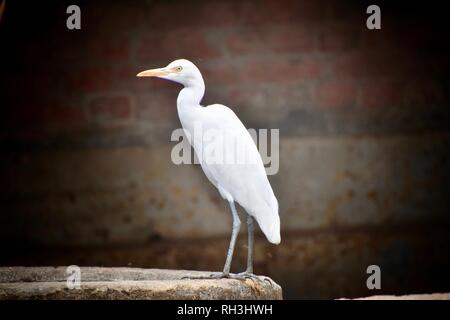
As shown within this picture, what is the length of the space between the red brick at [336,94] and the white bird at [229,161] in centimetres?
80

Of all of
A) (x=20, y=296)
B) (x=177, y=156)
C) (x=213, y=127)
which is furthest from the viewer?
(x=177, y=156)

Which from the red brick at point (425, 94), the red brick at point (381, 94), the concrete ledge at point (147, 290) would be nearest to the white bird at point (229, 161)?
the concrete ledge at point (147, 290)

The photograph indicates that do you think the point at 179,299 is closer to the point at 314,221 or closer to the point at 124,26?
the point at 314,221

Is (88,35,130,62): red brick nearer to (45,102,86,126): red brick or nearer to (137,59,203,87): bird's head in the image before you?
(45,102,86,126): red brick

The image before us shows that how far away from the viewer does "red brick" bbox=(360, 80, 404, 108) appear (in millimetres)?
3354

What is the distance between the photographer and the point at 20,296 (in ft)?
6.43

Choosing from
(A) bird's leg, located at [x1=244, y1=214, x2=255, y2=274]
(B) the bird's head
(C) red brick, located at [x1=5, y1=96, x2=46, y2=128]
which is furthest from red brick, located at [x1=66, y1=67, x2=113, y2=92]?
(A) bird's leg, located at [x1=244, y1=214, x2=255, y2=274]

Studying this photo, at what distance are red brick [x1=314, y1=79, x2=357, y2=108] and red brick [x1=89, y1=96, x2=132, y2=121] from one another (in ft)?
2.59

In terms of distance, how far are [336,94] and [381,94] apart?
→ 0.19 metres

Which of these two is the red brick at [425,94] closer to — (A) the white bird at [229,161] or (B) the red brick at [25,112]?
(A) the white bird at [229,161]

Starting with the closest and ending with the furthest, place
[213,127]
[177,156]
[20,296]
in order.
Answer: [20,296] < [213,127] < [177,156]

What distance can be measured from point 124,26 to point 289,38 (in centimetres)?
68

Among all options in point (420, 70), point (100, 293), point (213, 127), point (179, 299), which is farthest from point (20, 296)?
point (420, 70)

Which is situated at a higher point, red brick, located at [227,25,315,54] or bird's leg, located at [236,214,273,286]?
red brick, located at [227,25,315,54]
